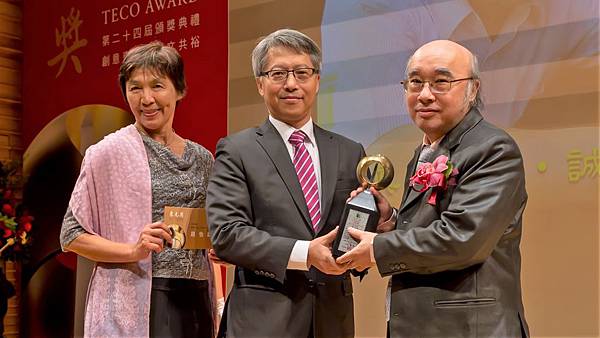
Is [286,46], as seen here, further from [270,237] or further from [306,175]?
[270,237]

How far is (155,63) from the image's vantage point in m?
2.96

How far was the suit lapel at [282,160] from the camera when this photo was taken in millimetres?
2525

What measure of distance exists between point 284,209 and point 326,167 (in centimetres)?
22

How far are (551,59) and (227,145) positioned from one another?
1570 millimetres

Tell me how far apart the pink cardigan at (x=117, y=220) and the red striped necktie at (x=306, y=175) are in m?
0.58

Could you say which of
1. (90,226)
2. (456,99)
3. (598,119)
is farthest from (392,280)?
(598,119)

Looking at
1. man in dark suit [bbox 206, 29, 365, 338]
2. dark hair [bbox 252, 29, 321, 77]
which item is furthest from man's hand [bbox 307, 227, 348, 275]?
dark hair [bbox 252, 29, 321, 77]

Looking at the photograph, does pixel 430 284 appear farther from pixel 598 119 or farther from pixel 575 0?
pixel 575 0

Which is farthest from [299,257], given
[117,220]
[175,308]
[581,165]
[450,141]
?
[581,165]

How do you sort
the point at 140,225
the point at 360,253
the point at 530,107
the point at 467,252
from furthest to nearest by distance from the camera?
the point at 530,107 → the point at 140,225 → the point at 360,253 → the point at 467,252

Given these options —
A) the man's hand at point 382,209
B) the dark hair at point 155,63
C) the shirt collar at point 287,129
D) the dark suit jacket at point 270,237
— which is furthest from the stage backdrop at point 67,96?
the man's hand at point 382,209

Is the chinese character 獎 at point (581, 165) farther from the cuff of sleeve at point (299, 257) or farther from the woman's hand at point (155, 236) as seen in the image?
the woman's hand at point (155, 236)

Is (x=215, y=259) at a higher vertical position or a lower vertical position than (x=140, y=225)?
lower

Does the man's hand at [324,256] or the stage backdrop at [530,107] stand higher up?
the stage backdrop at [530,107]
